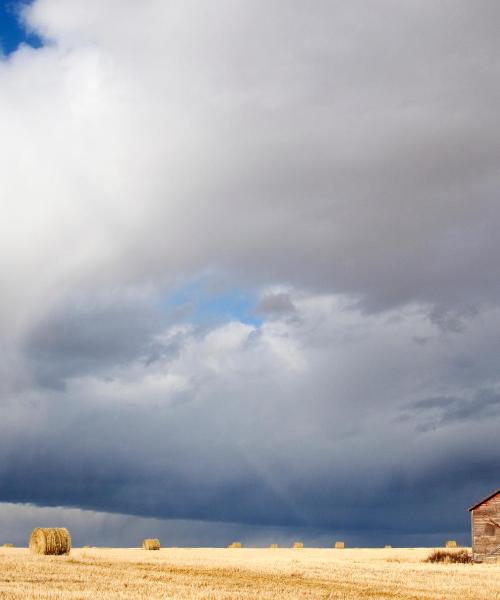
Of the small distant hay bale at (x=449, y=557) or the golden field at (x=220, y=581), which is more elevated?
the small distant hay bale at (x=449, y=557)

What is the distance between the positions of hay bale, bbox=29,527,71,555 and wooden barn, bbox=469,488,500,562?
3426 cm

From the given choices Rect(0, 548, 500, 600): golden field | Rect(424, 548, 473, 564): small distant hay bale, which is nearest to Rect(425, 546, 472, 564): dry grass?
Rect(424, 548, 473, 564): small distant hay bale

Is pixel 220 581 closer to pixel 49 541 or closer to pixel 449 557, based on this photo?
pixel 49 541

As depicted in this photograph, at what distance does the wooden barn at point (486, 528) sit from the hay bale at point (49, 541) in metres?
34.3

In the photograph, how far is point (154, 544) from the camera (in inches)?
2657

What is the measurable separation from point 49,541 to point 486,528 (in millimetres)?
37233

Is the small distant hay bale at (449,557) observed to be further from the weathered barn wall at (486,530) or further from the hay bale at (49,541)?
the hay bale at (49,541)

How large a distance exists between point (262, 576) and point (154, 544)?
3102 centimetres

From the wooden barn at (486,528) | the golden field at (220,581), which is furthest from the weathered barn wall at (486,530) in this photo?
the golden field at (220,581)

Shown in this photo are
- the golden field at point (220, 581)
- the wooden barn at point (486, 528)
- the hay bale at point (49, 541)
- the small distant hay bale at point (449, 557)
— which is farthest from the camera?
the wooden barn at point (486, 528)

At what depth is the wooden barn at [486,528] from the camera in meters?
68.3

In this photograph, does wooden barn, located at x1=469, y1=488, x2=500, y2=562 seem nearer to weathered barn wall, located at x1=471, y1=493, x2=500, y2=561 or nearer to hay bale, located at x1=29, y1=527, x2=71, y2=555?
weathered barn wall, located at x1=471, y1=493, x2=500, y2=561

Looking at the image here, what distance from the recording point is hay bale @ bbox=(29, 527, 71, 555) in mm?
49312

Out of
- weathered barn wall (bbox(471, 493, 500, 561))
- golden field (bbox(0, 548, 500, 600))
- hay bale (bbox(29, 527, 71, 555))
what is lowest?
golden field (bbox(0, 548, 500, 600))
